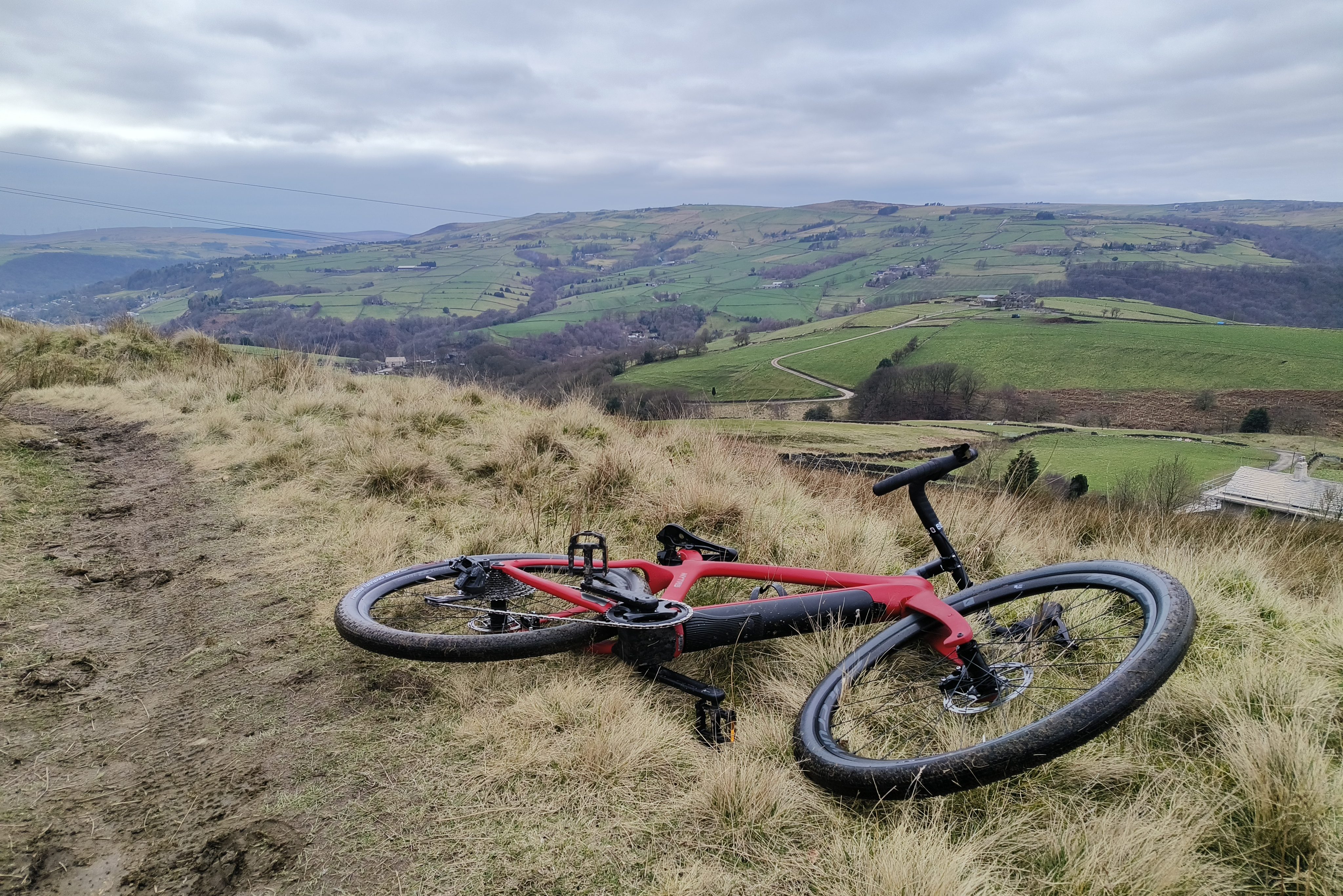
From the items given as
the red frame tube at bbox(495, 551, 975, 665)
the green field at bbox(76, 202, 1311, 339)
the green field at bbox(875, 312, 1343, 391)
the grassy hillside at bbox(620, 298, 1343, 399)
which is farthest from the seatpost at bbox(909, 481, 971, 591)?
the green field at bbox(76, 202, 1311, 339)

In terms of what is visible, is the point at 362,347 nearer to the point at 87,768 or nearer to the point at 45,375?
the point at 45,375

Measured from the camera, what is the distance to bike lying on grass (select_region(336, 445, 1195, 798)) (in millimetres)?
2305

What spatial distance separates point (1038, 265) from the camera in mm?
122562

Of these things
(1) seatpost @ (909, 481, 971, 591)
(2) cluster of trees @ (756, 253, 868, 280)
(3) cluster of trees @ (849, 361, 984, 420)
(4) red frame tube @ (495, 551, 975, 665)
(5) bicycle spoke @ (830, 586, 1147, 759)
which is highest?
(2) cluster of trees @ (756, 253, 868, 280)

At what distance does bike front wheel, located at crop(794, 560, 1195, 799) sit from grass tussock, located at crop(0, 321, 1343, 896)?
15 centimetres

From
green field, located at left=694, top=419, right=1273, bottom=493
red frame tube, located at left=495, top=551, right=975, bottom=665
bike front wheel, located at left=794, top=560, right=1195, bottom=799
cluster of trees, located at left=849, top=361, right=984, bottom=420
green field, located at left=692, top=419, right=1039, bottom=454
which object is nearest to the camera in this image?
bike front wheel, located at left=794, top=560, right=1195, bottom=799

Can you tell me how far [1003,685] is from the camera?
2652 mm

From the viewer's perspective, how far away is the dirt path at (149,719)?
1917 millimetres

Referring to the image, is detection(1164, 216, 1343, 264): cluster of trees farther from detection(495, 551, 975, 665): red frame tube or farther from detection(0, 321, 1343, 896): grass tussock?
detection(495, 551, 975, 665): red frame tube

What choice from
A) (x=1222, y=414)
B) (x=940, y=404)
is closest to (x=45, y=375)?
(x=940, y=404)

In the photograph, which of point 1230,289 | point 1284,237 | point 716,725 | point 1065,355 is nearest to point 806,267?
point 1230,289

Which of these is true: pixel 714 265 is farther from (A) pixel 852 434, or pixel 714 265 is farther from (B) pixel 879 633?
(B) pixel 879 633

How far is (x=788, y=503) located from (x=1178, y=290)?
12613cm

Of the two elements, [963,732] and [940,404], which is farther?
[940,404]
